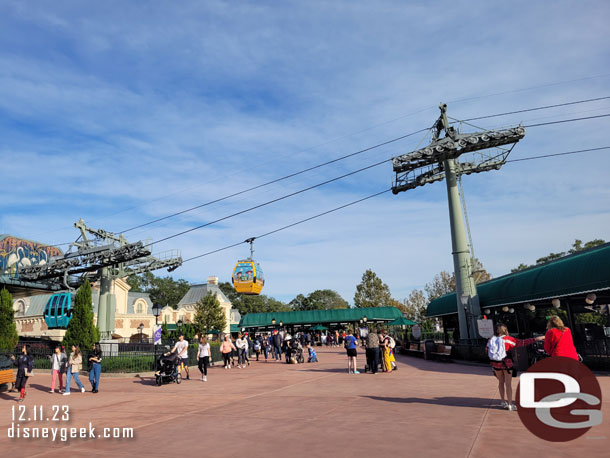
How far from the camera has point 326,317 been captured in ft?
153

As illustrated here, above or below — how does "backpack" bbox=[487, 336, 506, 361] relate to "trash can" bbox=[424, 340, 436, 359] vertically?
above

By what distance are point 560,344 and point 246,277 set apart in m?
24.3

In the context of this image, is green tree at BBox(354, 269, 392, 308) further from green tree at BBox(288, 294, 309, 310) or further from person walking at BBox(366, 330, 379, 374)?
green tree at BBox(288, 294, 309, 310)

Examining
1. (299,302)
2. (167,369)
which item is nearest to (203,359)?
(167,369)

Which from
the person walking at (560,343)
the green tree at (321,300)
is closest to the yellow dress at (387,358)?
the person walking at (560,343)

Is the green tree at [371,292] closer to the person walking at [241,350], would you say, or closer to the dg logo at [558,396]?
A: the person walking at [241,350]

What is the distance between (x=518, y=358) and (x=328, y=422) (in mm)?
10609

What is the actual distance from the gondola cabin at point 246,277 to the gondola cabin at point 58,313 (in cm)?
1298

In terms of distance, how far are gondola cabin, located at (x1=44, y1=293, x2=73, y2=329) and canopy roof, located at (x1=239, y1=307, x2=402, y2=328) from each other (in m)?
19.0

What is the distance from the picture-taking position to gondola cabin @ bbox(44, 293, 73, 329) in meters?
32.2

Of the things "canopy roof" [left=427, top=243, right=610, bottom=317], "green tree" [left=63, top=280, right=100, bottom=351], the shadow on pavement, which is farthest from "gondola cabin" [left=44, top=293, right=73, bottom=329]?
the shadow on pavement

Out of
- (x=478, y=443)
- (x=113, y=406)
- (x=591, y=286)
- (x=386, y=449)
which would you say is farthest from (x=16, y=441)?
(x=591, y=286)

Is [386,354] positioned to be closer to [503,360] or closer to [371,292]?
[503,360]

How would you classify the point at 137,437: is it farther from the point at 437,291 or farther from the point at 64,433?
the point at 437,291
